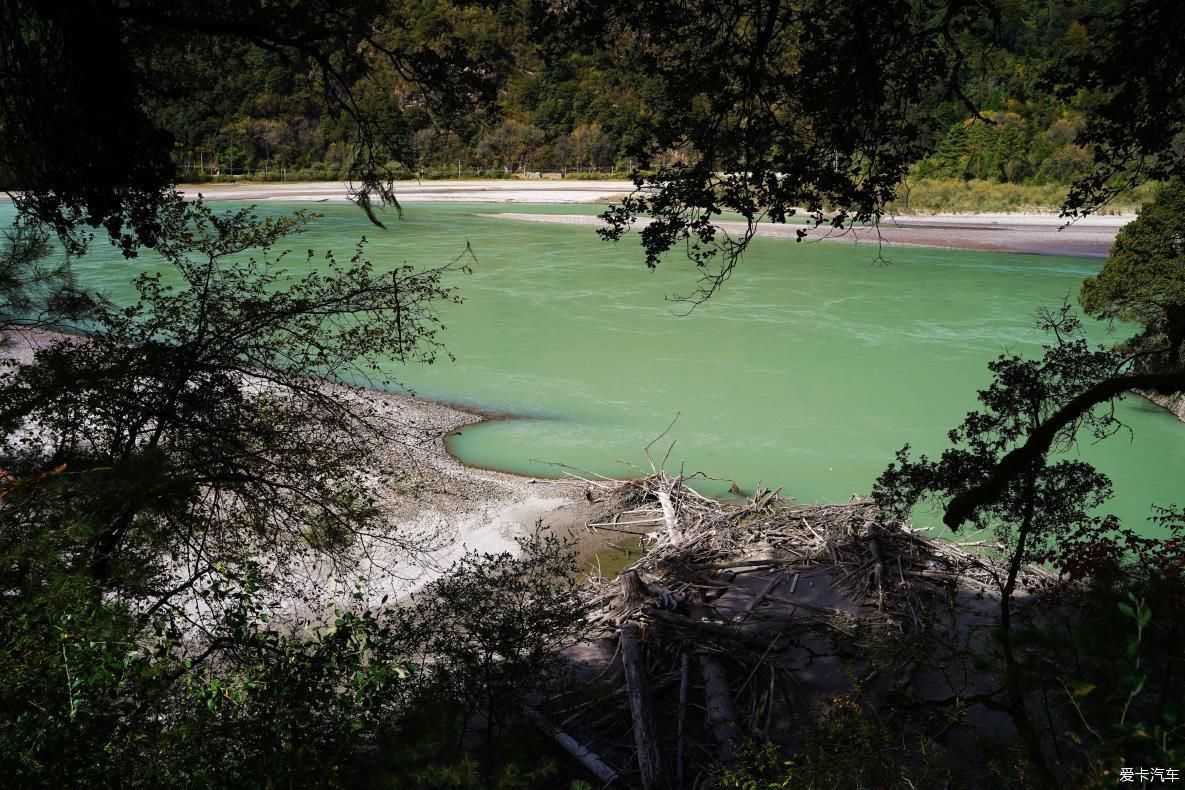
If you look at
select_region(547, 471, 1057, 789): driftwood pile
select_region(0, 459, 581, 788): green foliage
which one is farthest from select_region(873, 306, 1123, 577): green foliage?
select_region(0, 459, 581, 788): green foliage

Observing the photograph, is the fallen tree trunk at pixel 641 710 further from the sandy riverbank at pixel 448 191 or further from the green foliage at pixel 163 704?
the sandy riverbank at pixel 448 191

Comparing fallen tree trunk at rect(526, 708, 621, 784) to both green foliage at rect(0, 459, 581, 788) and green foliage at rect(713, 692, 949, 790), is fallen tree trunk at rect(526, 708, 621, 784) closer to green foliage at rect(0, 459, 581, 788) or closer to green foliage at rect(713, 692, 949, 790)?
green foliage at rect(0, 459, 581, 788)

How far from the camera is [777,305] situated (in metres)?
22.0

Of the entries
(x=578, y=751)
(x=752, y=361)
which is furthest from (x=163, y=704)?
(x=752, y=361)

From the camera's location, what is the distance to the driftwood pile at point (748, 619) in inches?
192

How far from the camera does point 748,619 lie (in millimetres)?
5977

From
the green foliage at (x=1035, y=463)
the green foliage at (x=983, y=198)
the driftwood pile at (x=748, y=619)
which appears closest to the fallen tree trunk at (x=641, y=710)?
the driftwood pile at (x=748, y=619)

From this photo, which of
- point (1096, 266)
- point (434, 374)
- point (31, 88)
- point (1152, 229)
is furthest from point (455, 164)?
point (31, 88)

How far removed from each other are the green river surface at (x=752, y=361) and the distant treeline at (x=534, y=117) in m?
3.62

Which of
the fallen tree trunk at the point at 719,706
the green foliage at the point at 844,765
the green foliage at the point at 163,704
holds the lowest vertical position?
the fallen tree trunk at the point at 719,706

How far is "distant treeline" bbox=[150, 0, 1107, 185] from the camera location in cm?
498

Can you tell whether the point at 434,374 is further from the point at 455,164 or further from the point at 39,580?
the point at 455,164

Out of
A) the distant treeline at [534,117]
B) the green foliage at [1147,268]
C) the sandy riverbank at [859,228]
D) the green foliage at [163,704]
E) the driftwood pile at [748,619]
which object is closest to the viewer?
the green foliage at [163,704]

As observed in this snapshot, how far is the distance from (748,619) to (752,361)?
11312mm
